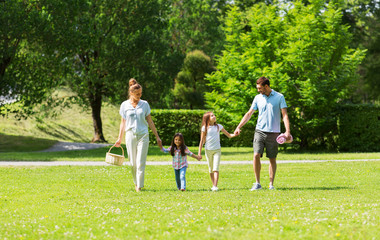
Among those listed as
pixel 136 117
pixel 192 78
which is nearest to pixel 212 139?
pixel 136 117

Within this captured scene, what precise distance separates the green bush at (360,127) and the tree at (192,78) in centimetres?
1535

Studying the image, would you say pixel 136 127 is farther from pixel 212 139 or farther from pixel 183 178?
pixel 212 139

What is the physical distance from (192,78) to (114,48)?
1065 cm

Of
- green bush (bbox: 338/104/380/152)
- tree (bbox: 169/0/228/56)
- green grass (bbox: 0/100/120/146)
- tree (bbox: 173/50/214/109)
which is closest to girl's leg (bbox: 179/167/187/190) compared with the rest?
green bush (bbox: 338/104/380/152)

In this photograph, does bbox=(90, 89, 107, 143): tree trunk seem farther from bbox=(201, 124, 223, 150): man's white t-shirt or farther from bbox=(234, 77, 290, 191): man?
bbox=(234, 77, 290, 191): man

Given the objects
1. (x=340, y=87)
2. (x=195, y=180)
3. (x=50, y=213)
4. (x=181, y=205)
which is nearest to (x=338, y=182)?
(x=195, y=180)

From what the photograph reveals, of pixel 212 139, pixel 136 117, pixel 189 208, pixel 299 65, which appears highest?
pixel 299 65

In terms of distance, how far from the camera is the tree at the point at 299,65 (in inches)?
921

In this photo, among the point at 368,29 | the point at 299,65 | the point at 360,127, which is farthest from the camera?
the point at 368,29

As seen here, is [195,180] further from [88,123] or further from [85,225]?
[88,123]

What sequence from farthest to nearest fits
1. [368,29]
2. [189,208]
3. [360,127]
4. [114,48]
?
1. [368,29]
2. [114,48]
3. [360,127]
4. [189,208]

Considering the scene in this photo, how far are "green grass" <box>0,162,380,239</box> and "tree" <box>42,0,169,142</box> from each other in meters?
17.7

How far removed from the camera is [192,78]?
39.7m

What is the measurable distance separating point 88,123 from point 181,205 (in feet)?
116
